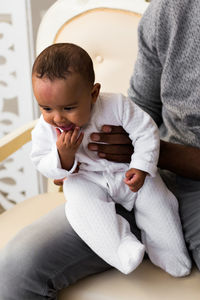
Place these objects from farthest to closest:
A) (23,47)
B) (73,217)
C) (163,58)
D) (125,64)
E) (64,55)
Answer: (23,47) < (125,64) < (163,58) < (73,217) < (64,55)

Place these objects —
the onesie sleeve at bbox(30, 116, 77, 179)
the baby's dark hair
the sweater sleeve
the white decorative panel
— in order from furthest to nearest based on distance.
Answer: the white decorative panel
the sweater sleeve
the onesie sleeve at bbox(30, 116, 77, 179)
the baby's dark hair

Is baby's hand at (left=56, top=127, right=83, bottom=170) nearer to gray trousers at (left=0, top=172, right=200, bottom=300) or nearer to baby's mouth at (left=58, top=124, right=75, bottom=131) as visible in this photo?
baby's mouth at (left=58, top=124, right=75, bottom=131)

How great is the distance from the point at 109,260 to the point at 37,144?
0.87ft

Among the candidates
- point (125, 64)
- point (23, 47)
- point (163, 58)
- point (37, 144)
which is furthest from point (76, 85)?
point (23, 47)

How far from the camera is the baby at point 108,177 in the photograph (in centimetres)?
83

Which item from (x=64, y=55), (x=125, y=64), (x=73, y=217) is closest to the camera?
(x=64, y=55)

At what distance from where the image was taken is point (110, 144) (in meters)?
0.92

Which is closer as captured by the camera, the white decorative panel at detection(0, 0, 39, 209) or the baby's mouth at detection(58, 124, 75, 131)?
the baby's mouth at detection(58, 124, 75, 131)

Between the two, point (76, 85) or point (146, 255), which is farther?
point (146, 255)

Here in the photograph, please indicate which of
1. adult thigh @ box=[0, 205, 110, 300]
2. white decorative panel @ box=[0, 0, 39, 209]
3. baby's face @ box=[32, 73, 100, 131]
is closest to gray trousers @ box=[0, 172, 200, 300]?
adult thigh @ box=[0, 205, 110, 300]

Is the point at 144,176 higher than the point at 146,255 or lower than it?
higher

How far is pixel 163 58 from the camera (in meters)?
1.03

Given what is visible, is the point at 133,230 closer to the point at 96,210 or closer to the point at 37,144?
the point at 96,210

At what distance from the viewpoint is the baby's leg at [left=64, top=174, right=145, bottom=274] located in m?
0.84
